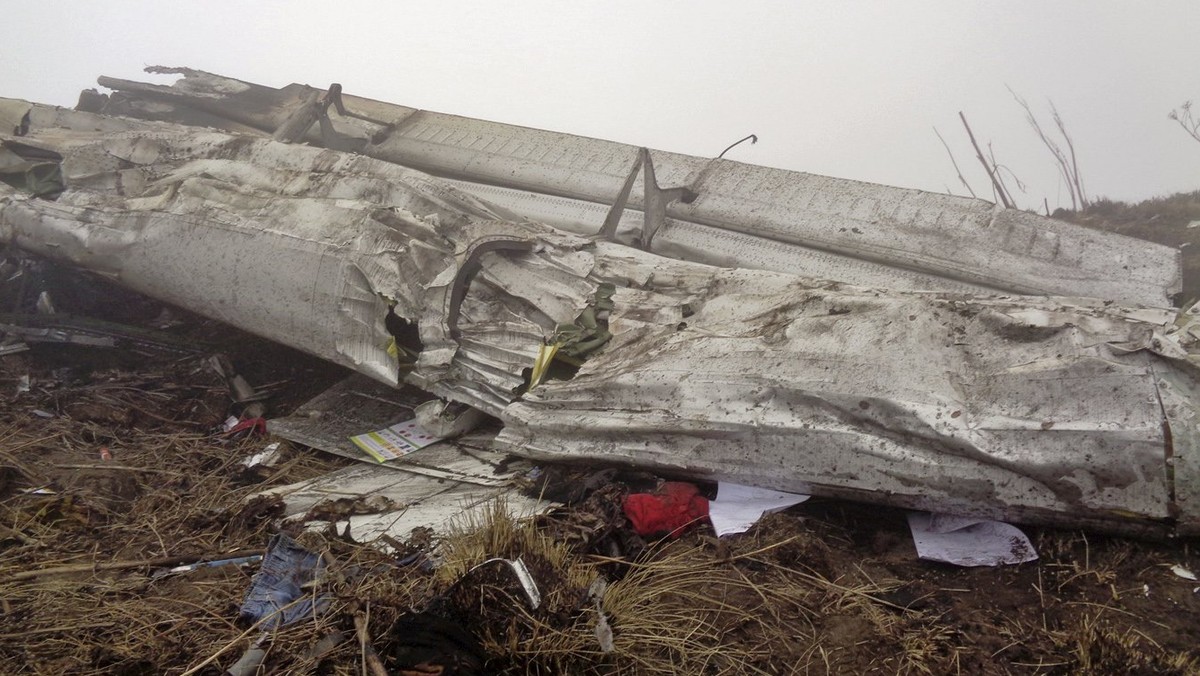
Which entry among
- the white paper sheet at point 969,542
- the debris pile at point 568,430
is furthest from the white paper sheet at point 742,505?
the white paper sheet at point 969,542

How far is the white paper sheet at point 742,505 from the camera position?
282cm

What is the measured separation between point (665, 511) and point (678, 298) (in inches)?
42.2

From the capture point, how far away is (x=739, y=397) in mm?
2893

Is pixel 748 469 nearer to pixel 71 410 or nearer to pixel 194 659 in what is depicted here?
pixel 194 659

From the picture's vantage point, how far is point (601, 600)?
2.36m

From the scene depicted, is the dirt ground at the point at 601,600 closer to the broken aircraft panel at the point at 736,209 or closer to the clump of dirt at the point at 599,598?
the clump of dirt at the point at 599,598

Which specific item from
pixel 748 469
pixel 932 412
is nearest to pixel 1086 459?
pixel 932 412

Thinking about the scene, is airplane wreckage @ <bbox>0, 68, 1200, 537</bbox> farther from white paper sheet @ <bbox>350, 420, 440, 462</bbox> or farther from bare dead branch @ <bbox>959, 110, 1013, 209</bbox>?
bare dead branch @ <bbox>959, 110, 1013, 209</bbox>

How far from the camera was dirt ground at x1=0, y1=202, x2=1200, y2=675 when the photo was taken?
7.22 ft

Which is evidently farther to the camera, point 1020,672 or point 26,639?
point 26,639

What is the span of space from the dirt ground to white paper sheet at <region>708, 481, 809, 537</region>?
0.05 metres

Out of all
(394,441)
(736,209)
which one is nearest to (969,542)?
(394,441)

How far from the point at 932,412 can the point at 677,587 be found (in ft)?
3.20

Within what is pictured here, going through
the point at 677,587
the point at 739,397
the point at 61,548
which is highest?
the point at 739,397
